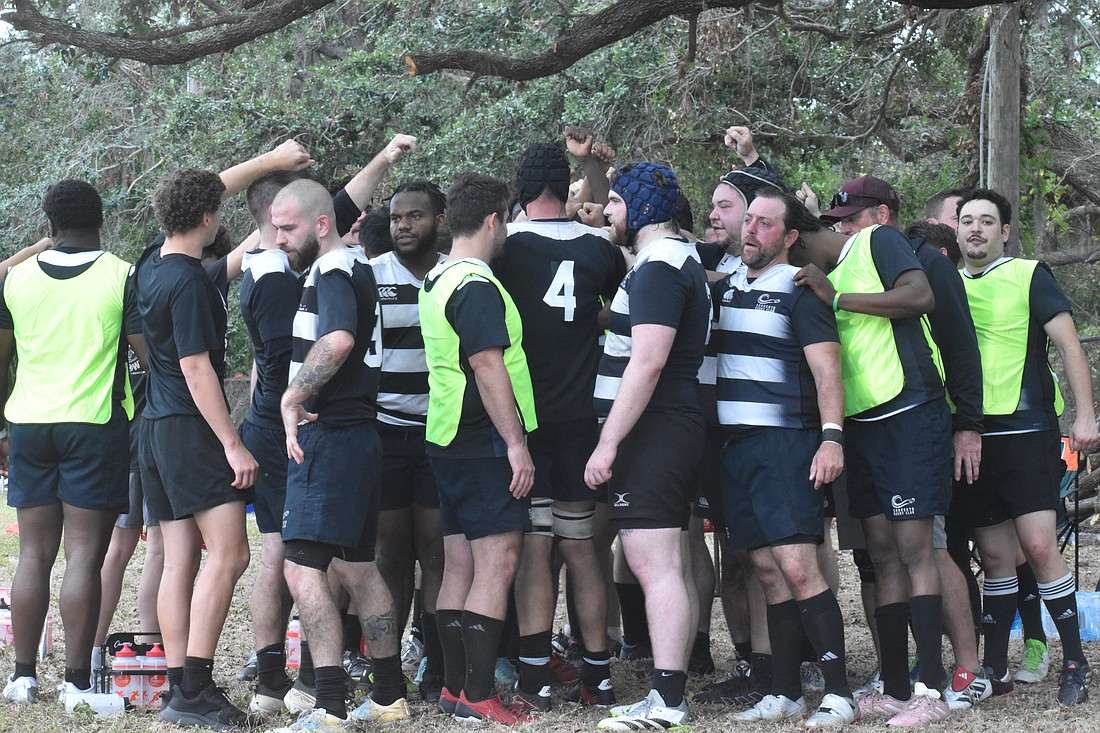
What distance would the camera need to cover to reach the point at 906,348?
4.70 meters

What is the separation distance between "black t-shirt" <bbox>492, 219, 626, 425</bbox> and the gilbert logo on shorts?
1303mm

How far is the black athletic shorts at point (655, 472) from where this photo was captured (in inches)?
181

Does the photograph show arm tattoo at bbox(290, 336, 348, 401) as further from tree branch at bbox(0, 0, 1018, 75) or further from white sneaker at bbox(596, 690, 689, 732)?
tree branch at bbox(0, 0, 1018, 75)

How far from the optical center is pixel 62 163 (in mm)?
17891

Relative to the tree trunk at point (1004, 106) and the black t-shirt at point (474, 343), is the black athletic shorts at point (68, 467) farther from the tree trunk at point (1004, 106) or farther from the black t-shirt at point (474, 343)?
the tree trunk at point (1004, 106)

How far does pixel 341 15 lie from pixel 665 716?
13275mm

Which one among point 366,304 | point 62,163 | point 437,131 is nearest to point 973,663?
point 366,304

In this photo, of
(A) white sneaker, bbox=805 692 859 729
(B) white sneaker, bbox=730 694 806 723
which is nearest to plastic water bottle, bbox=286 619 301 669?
(B) white sneaker, bbox=730 694 806 723

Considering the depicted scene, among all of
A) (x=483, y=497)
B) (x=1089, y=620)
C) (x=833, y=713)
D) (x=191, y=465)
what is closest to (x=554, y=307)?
(x=483, y=497)

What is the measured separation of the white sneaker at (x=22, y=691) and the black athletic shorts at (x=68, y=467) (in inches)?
29.6

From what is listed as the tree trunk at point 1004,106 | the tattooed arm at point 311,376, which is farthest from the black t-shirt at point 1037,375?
the tree trunk at point 1004,106

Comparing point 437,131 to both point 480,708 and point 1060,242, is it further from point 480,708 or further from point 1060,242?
point 480,708

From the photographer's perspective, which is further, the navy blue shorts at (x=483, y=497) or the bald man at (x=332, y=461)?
the navy blue shorts at (x=483, y=497)

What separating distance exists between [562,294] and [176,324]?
1.59 m
